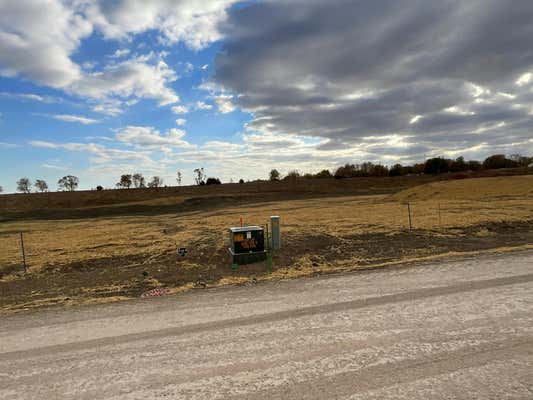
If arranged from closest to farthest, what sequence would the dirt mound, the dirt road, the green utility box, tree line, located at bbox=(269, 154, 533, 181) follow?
the dirt road
the green utility box
the dirt mound
tree line, located at bbox=(269, 154, 533, 181)

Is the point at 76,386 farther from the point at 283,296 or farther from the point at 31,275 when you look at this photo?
the point at 31,275

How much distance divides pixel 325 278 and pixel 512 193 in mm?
37465

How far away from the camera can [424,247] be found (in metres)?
12.2

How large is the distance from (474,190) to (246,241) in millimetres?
38615

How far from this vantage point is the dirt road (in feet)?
12.3

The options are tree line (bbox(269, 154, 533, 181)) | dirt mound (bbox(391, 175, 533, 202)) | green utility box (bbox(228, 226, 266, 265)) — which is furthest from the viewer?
tree line (bbox(269, 154, 533, 181))

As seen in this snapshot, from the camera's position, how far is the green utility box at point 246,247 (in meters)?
10.9

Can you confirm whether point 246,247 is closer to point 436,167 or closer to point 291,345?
point 291,345

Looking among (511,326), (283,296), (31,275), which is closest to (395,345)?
(511,326)

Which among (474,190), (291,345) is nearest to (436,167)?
(474,190)

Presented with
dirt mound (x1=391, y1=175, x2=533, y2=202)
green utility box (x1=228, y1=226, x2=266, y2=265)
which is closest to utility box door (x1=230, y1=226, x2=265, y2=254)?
green utility box (x1=228, y1=226, x2=266, y2=265)

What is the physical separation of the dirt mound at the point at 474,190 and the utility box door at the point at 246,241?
Result: 106 ft

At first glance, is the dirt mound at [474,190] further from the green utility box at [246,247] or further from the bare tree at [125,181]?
the bare tree at [125,181]

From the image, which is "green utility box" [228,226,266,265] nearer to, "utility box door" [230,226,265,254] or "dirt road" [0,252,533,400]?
"utility box door" [230,226,265,254]
